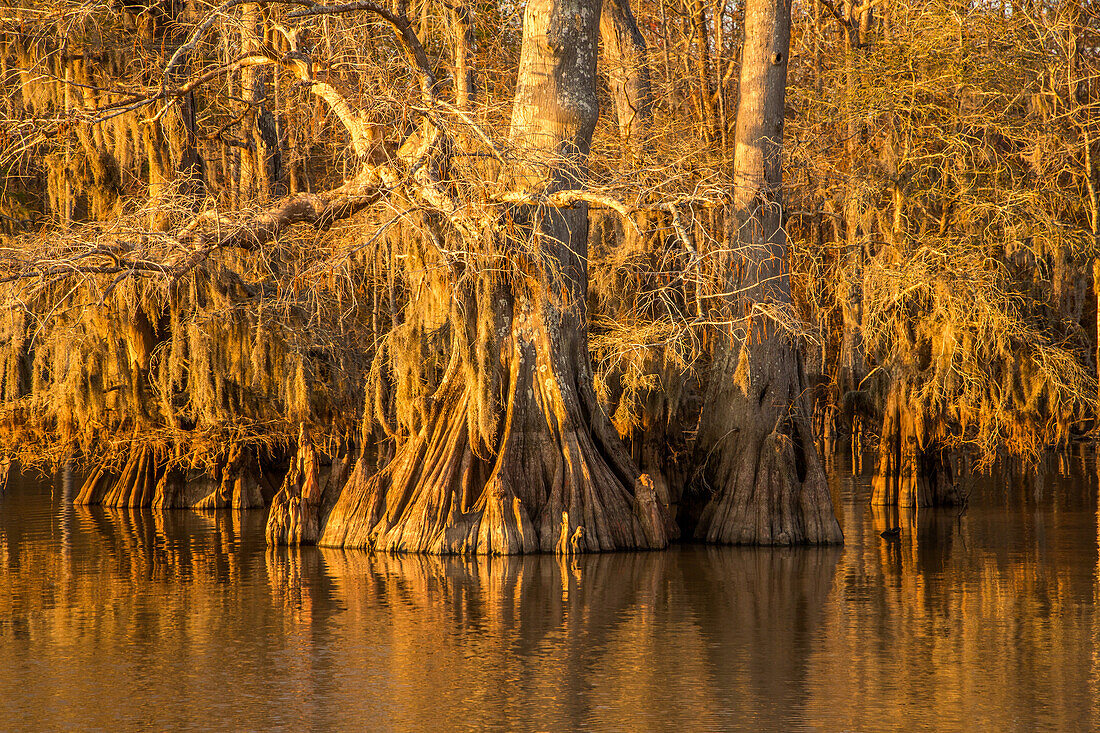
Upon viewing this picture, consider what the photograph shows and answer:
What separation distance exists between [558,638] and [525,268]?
516 centimetres

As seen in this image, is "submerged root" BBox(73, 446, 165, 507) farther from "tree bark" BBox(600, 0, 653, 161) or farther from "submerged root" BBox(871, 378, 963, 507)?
"submerged root" BBox(871, 378, 963, 507)

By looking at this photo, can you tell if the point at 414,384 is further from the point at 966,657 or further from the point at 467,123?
the point at 966,657

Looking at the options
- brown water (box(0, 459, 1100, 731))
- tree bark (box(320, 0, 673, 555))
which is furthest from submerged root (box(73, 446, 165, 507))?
tree bark (box(320, 0, 673, 555))

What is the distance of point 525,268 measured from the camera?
13539 millimetres

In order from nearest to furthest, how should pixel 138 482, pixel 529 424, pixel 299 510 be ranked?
pixel 529 424, pixel 299 510, pixel 138 482

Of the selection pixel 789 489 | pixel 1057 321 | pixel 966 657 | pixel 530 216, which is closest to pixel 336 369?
pixel 530 216

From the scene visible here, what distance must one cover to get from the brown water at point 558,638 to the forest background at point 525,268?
43.8 inches

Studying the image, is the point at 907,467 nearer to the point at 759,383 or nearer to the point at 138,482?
the point at 759,383

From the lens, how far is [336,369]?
1812 centimetres

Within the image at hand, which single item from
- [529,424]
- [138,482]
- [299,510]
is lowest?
[299,510]

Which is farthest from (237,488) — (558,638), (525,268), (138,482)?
(558,638)

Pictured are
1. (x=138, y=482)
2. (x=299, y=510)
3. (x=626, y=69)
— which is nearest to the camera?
(x=299, y=510)

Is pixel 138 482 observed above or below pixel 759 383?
below

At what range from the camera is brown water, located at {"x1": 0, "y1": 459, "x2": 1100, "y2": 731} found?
24.2 ft
